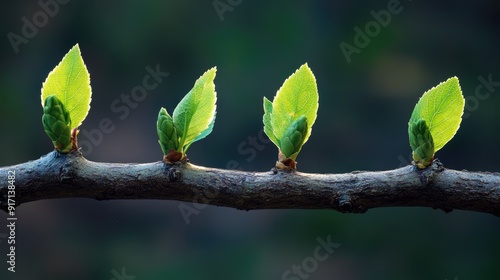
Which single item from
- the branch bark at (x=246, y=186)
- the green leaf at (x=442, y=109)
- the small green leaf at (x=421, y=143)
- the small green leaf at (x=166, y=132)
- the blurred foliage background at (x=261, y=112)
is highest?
the blurred foliage background at (x=261, y=112)

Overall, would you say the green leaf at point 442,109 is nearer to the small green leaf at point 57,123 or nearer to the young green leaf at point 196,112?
the young green leaf at point 196,112

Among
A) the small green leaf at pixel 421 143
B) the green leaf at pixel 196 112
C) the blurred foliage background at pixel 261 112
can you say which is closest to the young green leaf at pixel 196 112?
the green leaf at pixel 196 112

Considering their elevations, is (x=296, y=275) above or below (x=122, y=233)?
below

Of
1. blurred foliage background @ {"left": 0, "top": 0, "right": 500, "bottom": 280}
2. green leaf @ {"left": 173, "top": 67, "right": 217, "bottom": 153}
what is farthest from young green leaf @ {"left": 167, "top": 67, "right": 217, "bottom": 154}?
blurred foliage background @ {"left": 0, "top": 0, "right": 500, "bottom": 280}

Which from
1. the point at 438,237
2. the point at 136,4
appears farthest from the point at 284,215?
the point at 136,4

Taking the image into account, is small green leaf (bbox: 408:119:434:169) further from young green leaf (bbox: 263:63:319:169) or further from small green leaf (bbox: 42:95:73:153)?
small green leaf (bbox: 42:95:73:153)

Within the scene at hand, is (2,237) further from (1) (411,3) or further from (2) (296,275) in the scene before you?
(1) (411,3)
